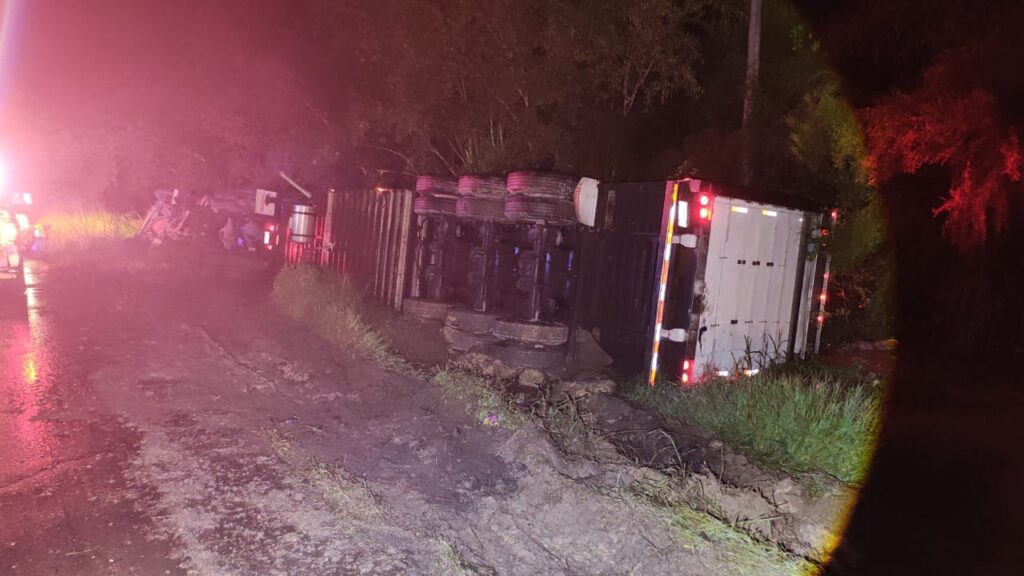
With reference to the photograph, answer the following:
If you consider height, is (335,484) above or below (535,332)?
below

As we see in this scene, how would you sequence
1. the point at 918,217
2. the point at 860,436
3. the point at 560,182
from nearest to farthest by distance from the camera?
the point at 860,436 < the point at 560,182 < the point at 918,217

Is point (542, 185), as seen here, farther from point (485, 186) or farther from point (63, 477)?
point (63, 477)

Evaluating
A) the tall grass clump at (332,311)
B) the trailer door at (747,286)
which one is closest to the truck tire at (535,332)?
the tall grass clump at (332,311)

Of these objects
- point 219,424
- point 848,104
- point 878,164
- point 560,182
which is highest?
point 848,104

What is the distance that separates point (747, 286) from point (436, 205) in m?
4.41

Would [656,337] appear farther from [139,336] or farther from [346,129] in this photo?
[346,129]

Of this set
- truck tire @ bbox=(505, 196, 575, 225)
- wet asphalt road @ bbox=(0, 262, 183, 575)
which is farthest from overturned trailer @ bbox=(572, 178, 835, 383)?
wet asphalt road @ bbox=(0, 262, 183, 575)

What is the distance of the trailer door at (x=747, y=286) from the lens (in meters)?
6.82

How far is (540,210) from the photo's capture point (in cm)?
771

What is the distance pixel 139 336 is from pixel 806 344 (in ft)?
27.4

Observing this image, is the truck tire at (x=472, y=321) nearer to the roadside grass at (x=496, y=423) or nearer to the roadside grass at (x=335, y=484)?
the roadside grass at (x=496, y=423)

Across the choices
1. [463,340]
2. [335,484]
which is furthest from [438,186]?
[335,484]

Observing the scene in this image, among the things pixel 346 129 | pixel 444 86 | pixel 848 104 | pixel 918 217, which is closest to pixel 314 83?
pixel 346 129

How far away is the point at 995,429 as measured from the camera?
7055mm
